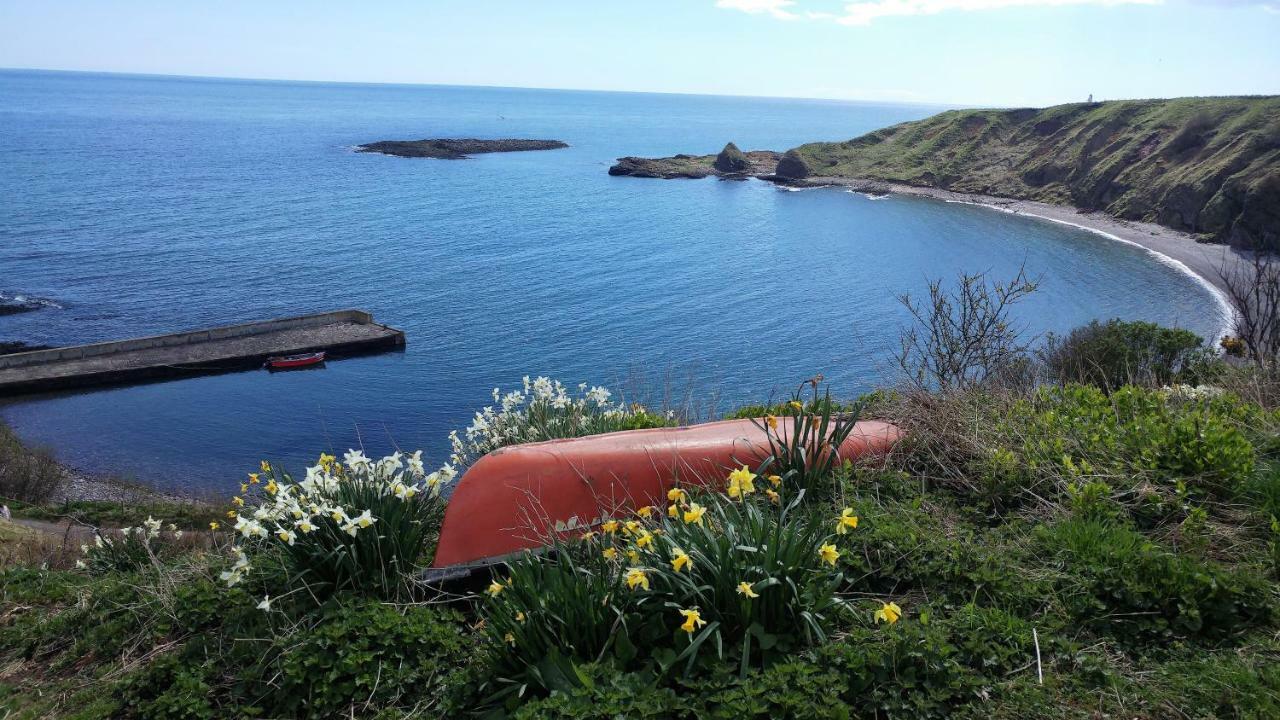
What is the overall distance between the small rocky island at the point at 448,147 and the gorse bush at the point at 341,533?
136m

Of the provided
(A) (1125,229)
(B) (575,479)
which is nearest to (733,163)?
(A) (1125,229)

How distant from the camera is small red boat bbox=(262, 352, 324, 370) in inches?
1703

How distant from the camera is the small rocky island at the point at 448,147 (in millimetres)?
136125

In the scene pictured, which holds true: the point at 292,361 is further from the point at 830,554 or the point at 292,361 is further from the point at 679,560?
the point at 830,554

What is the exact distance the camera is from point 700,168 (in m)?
128

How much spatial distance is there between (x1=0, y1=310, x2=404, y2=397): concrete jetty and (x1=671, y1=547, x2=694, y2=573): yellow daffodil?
145 feet

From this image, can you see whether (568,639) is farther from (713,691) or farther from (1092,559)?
(1092,559)

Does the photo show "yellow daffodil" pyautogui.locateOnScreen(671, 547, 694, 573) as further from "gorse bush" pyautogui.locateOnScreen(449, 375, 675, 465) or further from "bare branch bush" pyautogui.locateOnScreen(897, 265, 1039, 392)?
"gorse bush" pyautogui.locateOnScreen(449, 375, 675, 465)

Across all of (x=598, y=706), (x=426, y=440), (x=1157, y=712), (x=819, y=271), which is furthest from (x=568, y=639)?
(x=819, y=271)

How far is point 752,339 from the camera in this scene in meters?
47.3

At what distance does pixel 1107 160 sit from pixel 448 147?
98767 millimetres

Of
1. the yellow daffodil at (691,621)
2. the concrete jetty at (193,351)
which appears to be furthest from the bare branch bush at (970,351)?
the concrete jetty at (193,351)

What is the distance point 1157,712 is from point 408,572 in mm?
4202

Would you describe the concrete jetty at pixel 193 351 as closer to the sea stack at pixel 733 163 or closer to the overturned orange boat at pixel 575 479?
the overturned orange boat at pixel 575 479
